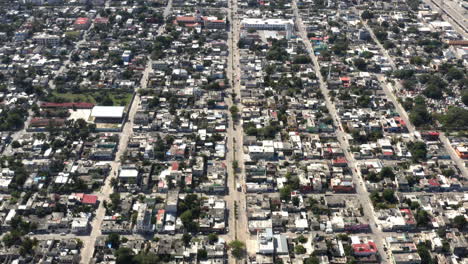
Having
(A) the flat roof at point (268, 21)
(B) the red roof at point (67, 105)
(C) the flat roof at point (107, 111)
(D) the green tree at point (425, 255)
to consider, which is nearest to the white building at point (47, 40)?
(B) the red roof at point (67, 105)

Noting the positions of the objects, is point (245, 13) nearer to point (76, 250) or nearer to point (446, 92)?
point (446, 92)

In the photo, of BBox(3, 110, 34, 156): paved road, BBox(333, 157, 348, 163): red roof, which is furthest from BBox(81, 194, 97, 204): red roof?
BBox(333, 157, 348, 163): red roof

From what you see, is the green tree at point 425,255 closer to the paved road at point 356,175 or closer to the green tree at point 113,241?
the paved road at point 356,175

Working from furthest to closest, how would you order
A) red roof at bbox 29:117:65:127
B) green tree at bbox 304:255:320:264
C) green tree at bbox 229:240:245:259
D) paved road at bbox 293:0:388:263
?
red roof at bbox 29:117:65:127 < paved road at bbox 293:0:388:263 < green tree at bbox 229:240:245:259 < green tree at bbox 304:255:320:264

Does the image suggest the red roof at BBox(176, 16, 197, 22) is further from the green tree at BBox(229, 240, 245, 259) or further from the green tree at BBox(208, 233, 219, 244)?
the green tree at BBox(229, 240, 245, 259)

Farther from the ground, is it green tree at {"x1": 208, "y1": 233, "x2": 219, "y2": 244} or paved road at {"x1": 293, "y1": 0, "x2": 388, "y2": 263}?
green tree at {"x1": 208, "y1": 233, "x2": 219, "y2": 244}

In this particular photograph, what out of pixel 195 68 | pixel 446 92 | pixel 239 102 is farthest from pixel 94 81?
pixel 446 92
